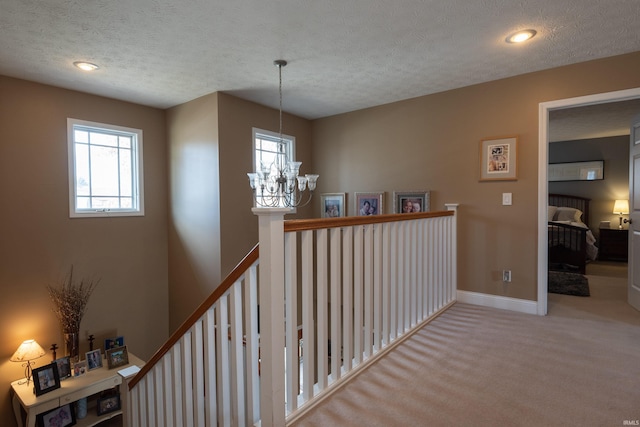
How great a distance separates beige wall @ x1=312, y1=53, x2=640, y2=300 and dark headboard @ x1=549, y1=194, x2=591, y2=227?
15.9ft

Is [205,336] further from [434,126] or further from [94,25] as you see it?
[434,126]

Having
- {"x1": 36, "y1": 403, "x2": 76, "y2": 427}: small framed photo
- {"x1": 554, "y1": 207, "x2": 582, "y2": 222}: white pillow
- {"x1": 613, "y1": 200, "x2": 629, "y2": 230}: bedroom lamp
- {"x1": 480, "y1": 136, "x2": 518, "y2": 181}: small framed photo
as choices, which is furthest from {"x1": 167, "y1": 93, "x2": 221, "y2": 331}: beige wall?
{"x1": 613, "y1": 200, "x2": 629, "y2": 230}: bedroom lamp

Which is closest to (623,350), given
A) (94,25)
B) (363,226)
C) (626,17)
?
(363,226)

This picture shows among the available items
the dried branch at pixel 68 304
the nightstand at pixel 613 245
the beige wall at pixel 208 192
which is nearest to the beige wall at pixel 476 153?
the beige wall at pixel 208 192

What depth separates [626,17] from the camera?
7.14ft

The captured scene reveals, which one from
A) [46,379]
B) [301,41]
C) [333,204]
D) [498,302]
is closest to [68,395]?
[46,379]

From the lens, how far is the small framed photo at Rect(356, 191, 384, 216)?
421 cm

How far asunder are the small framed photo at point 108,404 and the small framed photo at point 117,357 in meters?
0.41

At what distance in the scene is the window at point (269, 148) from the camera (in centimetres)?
421

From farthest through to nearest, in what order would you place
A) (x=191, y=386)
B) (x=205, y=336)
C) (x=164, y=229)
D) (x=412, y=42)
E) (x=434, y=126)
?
(x=164, y=229), (x=434, y=126), (x=412, y=42), (x=191, y=386), (x=205, y=336)

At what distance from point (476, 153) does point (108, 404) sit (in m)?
4.81

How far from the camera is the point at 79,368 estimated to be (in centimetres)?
348

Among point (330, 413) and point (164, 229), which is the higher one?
point (164, 229)

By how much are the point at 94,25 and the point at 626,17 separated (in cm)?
357
